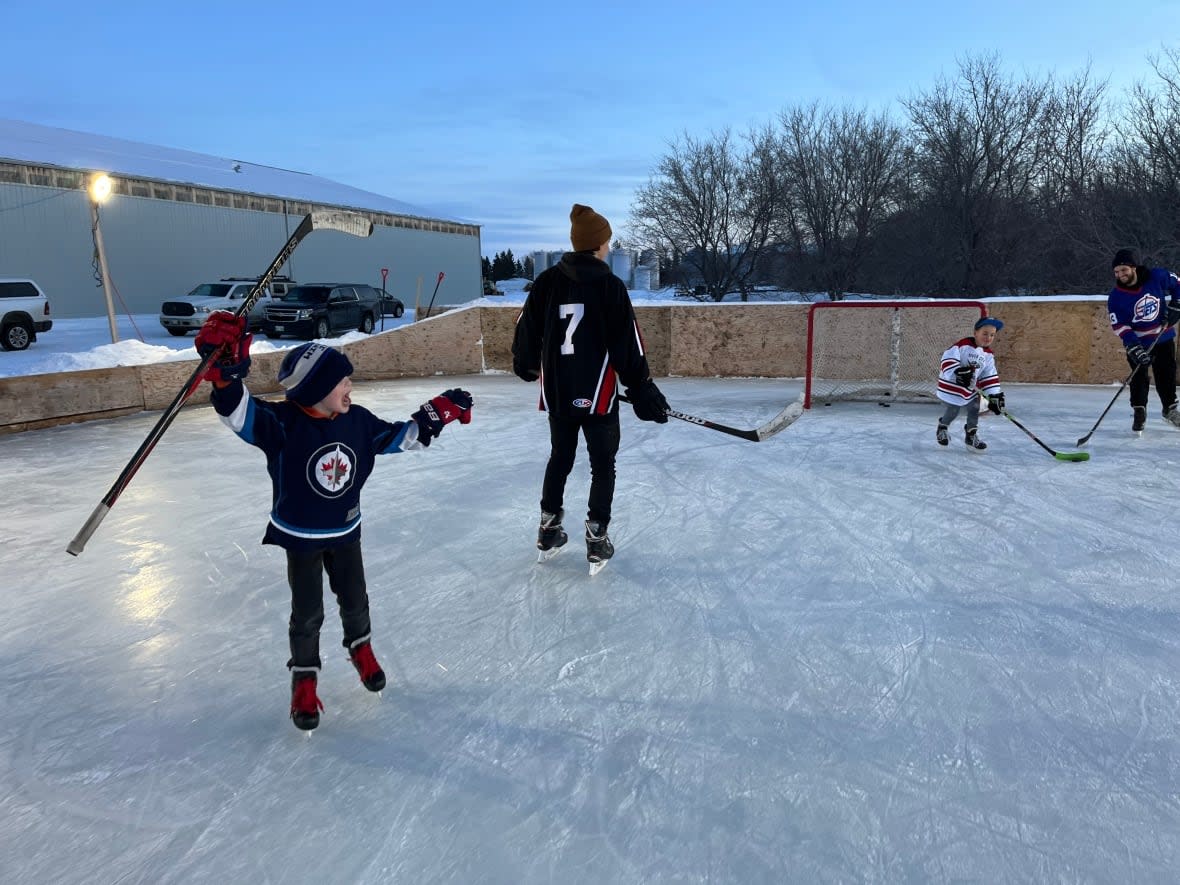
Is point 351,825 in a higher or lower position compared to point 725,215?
lower

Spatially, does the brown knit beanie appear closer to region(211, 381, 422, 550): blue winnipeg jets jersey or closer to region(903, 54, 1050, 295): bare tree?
region(211, 381, 422, 550): blue winnipeg jets jersey

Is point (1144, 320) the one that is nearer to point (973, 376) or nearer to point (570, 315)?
point (973, 376)

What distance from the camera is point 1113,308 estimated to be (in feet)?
21.3

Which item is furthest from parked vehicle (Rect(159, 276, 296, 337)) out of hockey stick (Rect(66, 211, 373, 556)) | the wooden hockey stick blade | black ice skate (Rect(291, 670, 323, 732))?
black ice skate (Rect(291, 670, 323, 732))

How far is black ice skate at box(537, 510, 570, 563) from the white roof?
26150mm

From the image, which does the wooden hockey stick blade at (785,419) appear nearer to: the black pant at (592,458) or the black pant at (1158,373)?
the black pant at (1158,373)

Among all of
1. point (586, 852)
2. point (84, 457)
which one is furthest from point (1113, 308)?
point (84, 457)

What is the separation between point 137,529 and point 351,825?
10.5ft

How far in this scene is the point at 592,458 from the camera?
3.60m

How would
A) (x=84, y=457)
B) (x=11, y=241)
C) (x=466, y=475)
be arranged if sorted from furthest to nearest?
(x=11, y=241) < (x=84, y=457) < (x=466, y=475)

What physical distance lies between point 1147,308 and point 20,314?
18.9 meters

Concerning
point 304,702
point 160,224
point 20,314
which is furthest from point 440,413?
point 160,224

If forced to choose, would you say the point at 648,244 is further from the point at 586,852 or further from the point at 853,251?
the point at 586,852

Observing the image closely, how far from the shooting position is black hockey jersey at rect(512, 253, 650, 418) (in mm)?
3406
